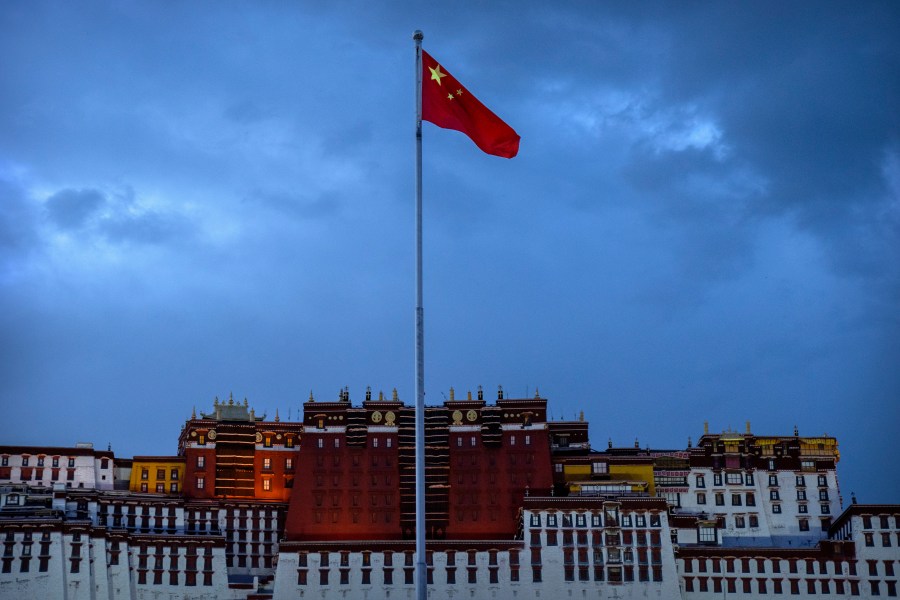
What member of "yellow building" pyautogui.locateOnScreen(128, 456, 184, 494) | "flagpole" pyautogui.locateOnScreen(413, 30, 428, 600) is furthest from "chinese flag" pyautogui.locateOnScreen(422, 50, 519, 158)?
"yellow building" pyautogui.locateOnScreen(128, 456, 184, 494)

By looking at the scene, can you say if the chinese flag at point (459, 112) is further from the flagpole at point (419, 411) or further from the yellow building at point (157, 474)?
the yellow building at point (157, 474)

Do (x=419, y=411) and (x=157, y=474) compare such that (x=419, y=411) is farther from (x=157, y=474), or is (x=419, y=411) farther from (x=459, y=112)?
(x=157, y=474)

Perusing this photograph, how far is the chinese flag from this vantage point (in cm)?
5194

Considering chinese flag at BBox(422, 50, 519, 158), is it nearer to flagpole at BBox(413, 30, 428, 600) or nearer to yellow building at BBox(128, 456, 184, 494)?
flagpole at BBox(413, 30, 428, 600)

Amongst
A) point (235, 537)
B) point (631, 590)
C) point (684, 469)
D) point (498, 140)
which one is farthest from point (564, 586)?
point (498, 140)

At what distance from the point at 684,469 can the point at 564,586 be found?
22.5m

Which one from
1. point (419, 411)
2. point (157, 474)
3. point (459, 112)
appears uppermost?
point (459, 112)

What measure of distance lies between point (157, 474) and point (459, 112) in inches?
4022

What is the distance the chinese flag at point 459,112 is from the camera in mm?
51938

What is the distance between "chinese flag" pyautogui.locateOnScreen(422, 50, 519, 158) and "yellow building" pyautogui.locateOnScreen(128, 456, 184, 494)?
100924mm

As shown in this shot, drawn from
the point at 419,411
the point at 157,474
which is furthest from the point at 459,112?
the point at 157,474

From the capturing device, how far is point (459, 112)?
52.3 m

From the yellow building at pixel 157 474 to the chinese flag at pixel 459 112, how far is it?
3973 inches

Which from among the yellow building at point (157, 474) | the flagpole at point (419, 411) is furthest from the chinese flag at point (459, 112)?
the yellow building at point (157, 474)
